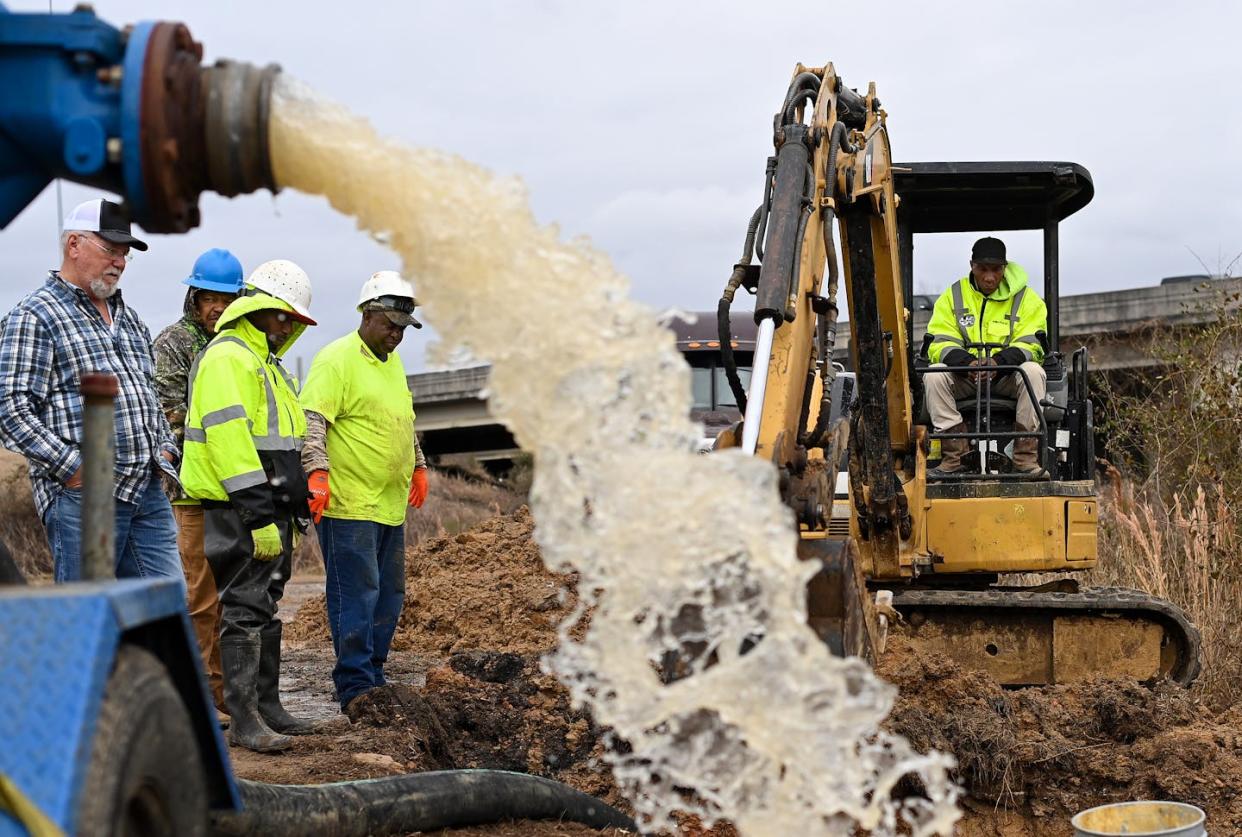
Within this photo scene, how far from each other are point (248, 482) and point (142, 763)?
315 centimetres

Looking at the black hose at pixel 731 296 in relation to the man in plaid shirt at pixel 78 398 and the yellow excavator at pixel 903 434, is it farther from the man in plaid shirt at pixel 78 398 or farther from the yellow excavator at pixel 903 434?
the man in plaid shirt at pixel 78 398

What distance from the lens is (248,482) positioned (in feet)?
18.2

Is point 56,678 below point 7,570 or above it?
below

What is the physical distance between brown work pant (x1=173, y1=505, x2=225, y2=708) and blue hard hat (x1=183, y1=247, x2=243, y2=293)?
0.97 meters

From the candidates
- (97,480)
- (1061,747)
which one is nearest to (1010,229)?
(1061,747)

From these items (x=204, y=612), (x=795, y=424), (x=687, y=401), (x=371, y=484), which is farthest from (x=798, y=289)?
(x=204, y=612)

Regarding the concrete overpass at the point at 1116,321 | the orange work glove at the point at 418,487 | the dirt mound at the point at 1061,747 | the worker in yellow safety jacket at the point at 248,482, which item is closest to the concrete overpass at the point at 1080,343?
the concrete overpass at the point at 1116,321

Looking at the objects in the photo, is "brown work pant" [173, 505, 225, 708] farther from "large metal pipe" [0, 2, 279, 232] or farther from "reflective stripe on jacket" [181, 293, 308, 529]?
"large metal pipe" [0, 2, 279, 232]

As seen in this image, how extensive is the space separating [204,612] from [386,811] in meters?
2.17

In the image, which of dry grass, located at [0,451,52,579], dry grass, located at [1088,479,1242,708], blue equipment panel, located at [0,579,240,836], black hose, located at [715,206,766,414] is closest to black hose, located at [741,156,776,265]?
black hose, located at [715,206,766,414]

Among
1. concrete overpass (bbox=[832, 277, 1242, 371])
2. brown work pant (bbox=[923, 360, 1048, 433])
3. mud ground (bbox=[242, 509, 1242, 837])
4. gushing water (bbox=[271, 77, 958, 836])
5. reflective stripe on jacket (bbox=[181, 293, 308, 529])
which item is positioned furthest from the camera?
concrete overpass (bbox=[832, 277, 1242, 371])

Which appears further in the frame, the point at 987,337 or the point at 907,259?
the point at 907,259

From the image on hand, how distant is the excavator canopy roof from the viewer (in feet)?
26.9

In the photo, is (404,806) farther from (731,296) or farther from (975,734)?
(975,734)
